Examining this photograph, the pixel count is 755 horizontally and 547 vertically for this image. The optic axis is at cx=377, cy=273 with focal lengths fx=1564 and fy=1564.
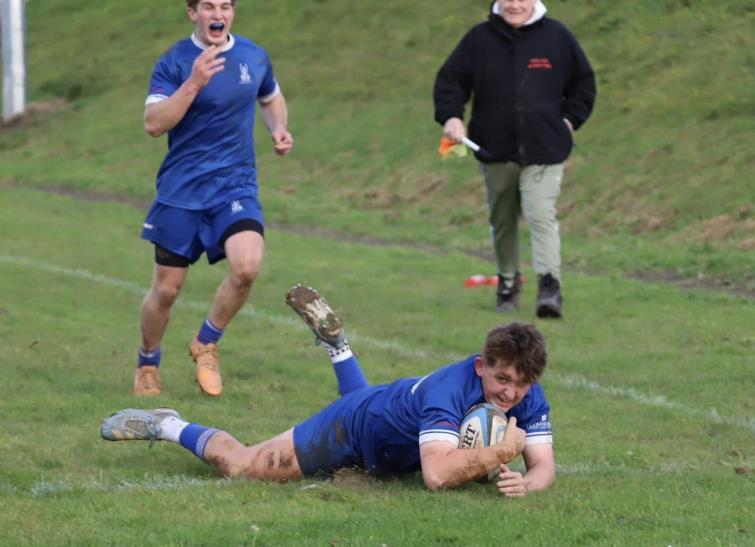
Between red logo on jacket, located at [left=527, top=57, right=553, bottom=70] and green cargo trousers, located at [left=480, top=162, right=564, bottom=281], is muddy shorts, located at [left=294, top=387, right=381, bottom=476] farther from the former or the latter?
red logo on jacket, located at [left=527, top=57, right=553, bottom=70]

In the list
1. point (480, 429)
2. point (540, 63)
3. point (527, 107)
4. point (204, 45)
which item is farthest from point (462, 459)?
point (540, 63)

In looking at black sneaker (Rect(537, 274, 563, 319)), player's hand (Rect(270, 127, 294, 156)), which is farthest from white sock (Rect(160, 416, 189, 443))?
black sneaker (Rect(537, 274, 563, 319))

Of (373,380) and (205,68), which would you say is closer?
(205,68)

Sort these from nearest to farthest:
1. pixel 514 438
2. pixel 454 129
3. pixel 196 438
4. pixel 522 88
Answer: pixel 514 438, pixel 196 438, pixel 454 129, pixel 522 88

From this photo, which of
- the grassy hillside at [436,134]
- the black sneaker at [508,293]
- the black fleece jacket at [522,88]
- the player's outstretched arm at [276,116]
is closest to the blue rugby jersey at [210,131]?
the player's outstretched arm at [276,116]

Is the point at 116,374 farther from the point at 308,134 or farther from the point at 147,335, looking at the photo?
the point at 308,134

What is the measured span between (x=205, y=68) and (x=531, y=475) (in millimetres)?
3112

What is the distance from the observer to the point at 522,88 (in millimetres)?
12398

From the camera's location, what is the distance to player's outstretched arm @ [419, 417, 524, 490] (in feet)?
20.3

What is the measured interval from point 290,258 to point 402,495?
1121 cm

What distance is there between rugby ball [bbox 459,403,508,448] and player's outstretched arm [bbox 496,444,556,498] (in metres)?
0.13

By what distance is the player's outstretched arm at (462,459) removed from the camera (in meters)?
6.20

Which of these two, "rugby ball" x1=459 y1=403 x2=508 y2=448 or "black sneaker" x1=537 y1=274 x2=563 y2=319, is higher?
"rugby ball" x1=459 y1=403 x2=508 y2=448

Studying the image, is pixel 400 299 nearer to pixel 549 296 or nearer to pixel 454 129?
pixel 549 296
